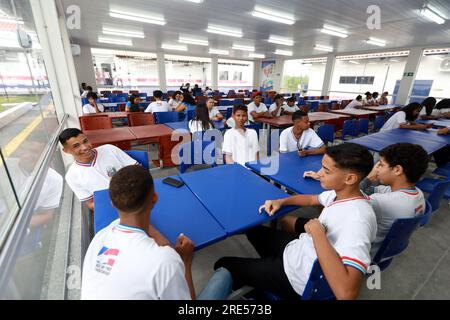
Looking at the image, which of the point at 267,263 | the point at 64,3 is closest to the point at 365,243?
the point at 267,263

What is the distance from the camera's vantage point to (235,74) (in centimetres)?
1625

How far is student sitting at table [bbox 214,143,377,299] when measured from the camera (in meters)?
0.87

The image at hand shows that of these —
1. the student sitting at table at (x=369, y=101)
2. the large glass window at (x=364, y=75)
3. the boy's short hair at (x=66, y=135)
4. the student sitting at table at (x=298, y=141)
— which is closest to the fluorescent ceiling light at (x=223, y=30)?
the student sitting at table at (x=298, y=141)

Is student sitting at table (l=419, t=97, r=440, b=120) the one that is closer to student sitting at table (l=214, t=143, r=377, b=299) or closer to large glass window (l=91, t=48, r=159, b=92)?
student sitting at table (l=214, t=143, r=377, b=299)

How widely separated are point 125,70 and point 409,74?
554 inches

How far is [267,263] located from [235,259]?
20 cm

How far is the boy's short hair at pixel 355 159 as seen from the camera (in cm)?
108

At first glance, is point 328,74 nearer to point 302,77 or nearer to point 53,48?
point 302,77

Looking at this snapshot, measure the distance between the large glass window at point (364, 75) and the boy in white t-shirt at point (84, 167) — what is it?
13.4 metres

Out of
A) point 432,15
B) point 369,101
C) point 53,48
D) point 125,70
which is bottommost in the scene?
point 369,101

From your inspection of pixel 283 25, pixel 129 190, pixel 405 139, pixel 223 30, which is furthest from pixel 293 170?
pixel 223 30

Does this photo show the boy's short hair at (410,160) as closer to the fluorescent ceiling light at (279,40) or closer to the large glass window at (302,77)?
the fluorescent ceiling light at (279,40)

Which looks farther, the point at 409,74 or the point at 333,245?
the point at 409,74

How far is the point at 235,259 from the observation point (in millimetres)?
1310
